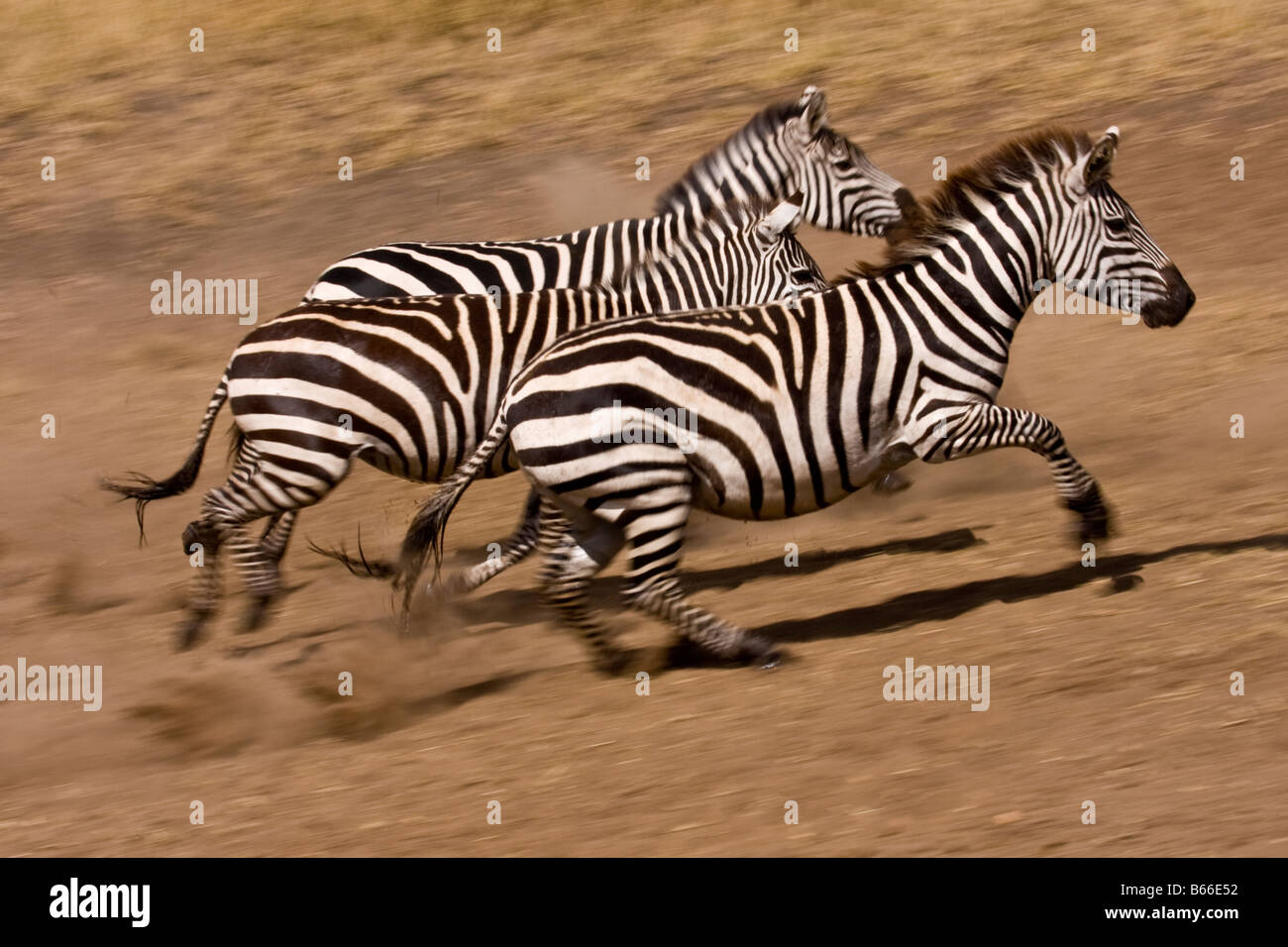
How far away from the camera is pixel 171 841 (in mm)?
5734

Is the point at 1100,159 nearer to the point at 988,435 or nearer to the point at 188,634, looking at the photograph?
the point at 988,435

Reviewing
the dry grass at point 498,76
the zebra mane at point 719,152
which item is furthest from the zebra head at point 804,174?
the dry grass at point 498,76

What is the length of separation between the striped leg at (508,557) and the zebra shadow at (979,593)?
54.9 inches

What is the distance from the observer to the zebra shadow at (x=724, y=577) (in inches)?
326

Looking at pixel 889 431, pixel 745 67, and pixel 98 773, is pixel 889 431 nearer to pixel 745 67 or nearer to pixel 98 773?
pixel 98 773

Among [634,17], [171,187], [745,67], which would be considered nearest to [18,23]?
[171,187]

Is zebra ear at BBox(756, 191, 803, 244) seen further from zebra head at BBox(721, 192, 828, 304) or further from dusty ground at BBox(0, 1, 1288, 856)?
dusty ground at BBox(0, 1, 1288, 856)

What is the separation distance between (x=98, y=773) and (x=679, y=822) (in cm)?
268

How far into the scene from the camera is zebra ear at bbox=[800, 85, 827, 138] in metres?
10.2

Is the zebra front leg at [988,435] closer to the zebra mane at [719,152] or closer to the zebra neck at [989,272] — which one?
the zebra neck at [989,272]

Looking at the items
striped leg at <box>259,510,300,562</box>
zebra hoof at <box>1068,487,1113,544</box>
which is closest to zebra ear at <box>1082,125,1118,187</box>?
zebra hoof at <box>1068,487,1113,544</box>

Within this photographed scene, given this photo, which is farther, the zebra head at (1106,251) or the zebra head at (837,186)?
the zebra head at (837,186)

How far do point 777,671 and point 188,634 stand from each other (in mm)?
3120

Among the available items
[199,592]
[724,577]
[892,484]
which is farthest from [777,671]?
[199,592]
